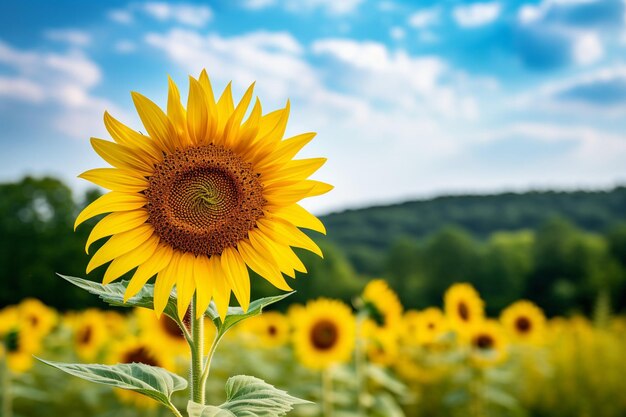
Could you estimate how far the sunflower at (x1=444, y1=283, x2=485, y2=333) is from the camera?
6980 millimetres

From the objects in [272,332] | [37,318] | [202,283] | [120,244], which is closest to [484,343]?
[272,332]

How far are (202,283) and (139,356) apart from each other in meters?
4.04

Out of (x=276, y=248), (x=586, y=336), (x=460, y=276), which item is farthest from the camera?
(x=460, y=276)

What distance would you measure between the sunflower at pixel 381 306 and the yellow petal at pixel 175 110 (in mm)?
4037

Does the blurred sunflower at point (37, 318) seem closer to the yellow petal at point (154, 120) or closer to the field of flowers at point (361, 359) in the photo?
the field of flowers at point (361, 359)

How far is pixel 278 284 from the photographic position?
62.1 inches

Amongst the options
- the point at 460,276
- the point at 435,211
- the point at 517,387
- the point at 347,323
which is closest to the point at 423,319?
the point at 517,387

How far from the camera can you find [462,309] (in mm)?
7094

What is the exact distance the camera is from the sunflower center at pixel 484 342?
6805 millimetres

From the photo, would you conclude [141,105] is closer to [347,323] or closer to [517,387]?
[347,323]

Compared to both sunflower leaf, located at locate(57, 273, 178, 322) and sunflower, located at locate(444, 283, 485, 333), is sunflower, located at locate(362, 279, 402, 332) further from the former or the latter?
sunflower leaf, located at locate(57, 273, 178, 322)

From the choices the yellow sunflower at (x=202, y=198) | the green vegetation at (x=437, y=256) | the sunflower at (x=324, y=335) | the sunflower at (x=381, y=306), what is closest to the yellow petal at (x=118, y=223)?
the yellow sunflower at (x=202, y=198)

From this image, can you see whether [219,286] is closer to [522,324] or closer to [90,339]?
[90,339]

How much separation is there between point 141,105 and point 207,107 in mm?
165
